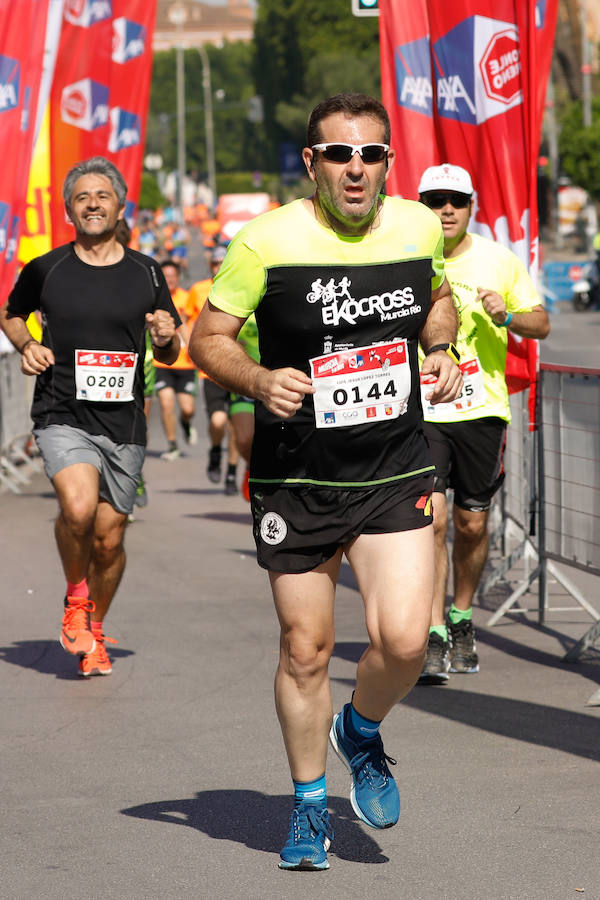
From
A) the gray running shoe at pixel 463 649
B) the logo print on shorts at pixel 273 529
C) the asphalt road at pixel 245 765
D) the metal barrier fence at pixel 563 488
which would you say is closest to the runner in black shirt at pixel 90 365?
the asphalt road at pixel 245 765

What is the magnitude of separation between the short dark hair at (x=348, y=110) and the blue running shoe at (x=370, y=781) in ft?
5.58

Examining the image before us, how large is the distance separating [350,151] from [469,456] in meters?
3.07

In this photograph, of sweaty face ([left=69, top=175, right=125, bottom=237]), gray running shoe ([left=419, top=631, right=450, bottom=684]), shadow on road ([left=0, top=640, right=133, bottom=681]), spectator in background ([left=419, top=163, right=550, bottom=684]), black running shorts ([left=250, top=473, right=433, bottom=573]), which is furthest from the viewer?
shadow on road ([left=0, top=640, right=133, bottom=681])

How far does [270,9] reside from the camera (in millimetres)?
102250

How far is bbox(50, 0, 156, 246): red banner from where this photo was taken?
1355cm

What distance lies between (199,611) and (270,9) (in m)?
97.3

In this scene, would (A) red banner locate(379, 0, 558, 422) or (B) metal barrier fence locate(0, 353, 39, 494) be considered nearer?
(A) red banner locate(379, 0, 558, 422)

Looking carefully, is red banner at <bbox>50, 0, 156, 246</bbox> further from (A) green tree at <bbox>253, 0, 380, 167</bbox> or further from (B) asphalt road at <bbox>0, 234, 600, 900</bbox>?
(A) green tree at <bbox>253, 0, 380, 167</bbox>

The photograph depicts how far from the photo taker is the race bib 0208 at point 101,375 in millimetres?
7246

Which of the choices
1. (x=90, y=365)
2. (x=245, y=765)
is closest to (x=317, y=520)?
(x=245, y=765)

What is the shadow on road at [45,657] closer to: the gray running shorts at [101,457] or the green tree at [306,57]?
the gray running shorts at [101,457]

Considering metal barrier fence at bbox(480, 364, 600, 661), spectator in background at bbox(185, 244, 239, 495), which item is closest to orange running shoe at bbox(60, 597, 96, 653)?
metal barrier fence at bbox(480, 364, 600, 661)

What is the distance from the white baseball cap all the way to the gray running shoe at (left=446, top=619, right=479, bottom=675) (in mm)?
1954

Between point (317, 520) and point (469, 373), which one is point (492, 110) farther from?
point (317, 520)
